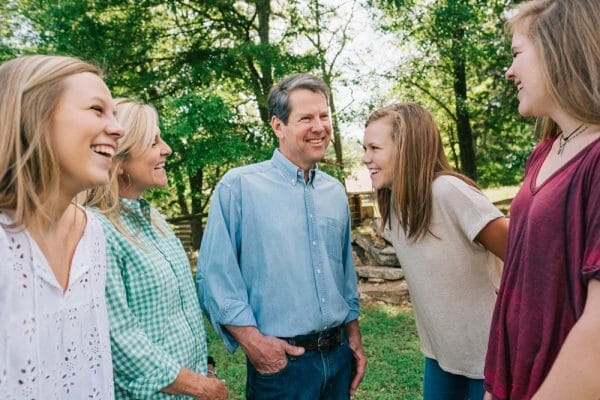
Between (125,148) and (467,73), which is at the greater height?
(467,73)

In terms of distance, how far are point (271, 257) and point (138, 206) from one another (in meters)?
0.72

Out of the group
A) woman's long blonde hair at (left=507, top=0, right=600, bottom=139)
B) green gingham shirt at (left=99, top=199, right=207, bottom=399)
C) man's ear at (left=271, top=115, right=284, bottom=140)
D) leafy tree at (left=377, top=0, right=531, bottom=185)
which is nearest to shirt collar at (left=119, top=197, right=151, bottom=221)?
green gingham shirt at (left=99, top=199, right=207, bottom=399)

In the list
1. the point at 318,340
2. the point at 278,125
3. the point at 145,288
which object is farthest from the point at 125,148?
the point at 318,340

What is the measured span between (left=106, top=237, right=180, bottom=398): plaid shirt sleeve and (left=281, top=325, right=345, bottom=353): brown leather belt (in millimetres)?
760

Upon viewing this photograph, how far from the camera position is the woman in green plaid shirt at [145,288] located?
1.85m

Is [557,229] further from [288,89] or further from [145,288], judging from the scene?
[288,89]

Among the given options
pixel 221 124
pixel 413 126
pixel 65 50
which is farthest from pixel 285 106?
pixel 65 50

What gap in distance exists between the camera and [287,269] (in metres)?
2.51

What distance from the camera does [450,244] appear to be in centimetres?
221

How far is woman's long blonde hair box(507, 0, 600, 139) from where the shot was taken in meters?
1.32

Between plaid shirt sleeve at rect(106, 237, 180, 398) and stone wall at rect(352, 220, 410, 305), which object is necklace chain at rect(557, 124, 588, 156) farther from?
stone wall at rect(352, 220, 410, 305)

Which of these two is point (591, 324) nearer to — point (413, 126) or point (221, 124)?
point (413, 126)

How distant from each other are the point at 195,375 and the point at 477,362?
130 cm

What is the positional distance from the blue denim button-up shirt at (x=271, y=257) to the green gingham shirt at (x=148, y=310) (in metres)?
0.23
